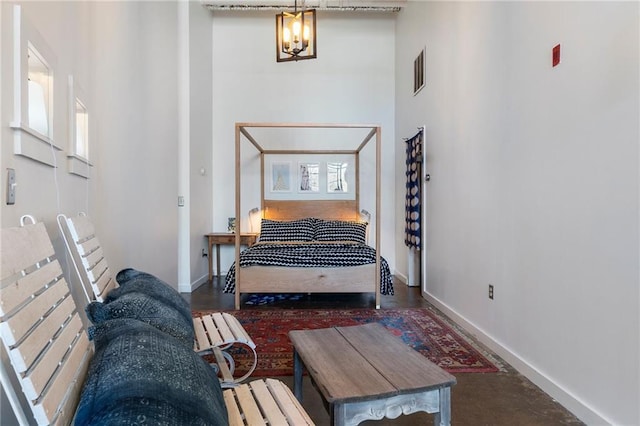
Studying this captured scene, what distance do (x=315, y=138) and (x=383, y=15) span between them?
2.10 meters

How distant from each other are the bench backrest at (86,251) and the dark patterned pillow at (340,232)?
9.04ft

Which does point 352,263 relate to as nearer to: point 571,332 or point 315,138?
point 571,332

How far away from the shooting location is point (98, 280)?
64.9 inches

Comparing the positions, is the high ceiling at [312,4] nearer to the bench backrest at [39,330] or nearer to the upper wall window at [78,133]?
the upper wall window at [78,133]

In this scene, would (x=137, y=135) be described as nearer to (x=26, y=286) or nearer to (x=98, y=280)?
(x=98, y=280)

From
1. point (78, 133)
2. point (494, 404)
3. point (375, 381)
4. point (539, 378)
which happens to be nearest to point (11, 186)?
point (78, 133)

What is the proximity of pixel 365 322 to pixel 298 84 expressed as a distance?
12.1 feet

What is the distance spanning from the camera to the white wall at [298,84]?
5234 mm

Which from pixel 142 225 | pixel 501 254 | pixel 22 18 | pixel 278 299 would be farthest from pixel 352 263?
pixel 22 18

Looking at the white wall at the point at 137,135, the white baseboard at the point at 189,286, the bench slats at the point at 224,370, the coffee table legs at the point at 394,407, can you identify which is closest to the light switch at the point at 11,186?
the white wall at the point at 137,135

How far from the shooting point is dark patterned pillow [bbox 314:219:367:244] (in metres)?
4.30

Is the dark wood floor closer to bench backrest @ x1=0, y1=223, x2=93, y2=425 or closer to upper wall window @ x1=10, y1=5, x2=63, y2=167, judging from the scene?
bench backrest @ x1=0, y1=223, x2=93, y2=425

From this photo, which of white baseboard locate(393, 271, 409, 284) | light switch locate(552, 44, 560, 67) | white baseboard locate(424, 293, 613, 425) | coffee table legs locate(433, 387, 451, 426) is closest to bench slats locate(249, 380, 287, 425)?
coffee table legs locate(433, 387, 451, 426)

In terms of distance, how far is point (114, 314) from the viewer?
1230 millimetres
